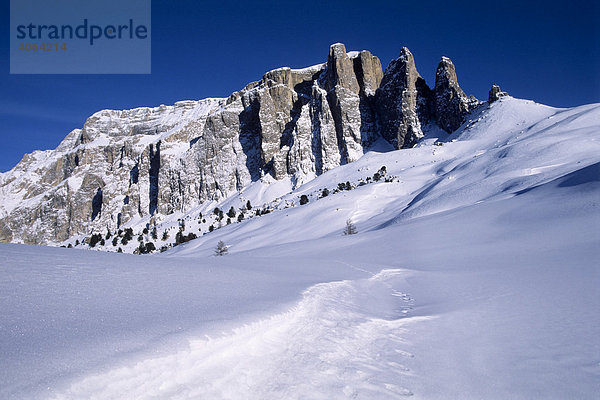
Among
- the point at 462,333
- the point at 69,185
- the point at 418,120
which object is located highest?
the point at 418,120

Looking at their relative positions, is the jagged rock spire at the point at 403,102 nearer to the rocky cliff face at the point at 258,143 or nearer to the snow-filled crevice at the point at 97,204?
the rocky cliff face at the point at 258,143

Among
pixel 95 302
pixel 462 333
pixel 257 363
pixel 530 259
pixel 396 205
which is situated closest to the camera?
pixel 257 363

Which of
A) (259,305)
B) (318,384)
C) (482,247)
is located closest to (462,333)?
(318,384)

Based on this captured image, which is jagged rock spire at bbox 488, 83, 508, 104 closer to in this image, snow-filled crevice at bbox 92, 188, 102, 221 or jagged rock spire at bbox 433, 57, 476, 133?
jagged rock spire at bbox 433, 57, 476, 133

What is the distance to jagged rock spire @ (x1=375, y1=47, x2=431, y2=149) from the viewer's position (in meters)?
109

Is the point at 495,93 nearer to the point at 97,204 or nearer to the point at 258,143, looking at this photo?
the point at 258,143

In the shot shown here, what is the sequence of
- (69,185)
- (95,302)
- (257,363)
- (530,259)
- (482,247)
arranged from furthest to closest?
(69,185) < (482,247) < (530,259) < (95,302) < (257,363)

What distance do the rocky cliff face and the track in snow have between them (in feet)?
344

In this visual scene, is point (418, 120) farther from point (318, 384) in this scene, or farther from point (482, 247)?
point (318, 384)

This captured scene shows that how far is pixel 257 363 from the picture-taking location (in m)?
3.01

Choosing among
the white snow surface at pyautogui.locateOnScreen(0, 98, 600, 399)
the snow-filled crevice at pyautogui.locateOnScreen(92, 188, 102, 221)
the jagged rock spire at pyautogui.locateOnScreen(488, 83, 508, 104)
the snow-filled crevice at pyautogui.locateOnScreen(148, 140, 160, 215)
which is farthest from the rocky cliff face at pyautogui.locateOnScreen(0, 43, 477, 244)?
the white snow surface at pyautogui.locateOnScreen(0, 98, 600, 399)

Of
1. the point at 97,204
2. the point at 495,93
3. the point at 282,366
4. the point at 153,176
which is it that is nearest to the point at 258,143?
the point at 153,176

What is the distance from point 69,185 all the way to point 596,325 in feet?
674

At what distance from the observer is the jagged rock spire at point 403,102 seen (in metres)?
109
